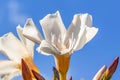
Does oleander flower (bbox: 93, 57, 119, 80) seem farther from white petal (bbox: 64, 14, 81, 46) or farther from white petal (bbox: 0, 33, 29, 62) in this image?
white petal (bbox: 0, 33, 29, 62)

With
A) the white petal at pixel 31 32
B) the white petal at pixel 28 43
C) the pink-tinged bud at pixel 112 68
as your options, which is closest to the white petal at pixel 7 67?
the white petal at pixel 28 43

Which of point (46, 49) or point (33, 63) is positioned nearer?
point (46, 49)

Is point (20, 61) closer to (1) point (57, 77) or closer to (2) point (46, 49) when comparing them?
(1) point (57, 77)

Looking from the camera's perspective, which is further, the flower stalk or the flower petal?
the flower stalk

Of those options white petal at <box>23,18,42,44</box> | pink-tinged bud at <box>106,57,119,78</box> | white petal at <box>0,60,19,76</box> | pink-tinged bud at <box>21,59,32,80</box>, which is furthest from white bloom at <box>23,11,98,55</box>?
white petal at <box>0,60,19,76</box>

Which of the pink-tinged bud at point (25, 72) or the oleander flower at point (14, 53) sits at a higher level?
the oleander flower at point (14, 53)

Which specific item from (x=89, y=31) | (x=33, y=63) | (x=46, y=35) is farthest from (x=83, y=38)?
(x=33, y=63)

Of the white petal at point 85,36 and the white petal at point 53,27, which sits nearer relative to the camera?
the white petal at point 85,36

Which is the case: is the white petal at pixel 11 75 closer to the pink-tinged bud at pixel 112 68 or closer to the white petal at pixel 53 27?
the white petal at pixel 53 27
